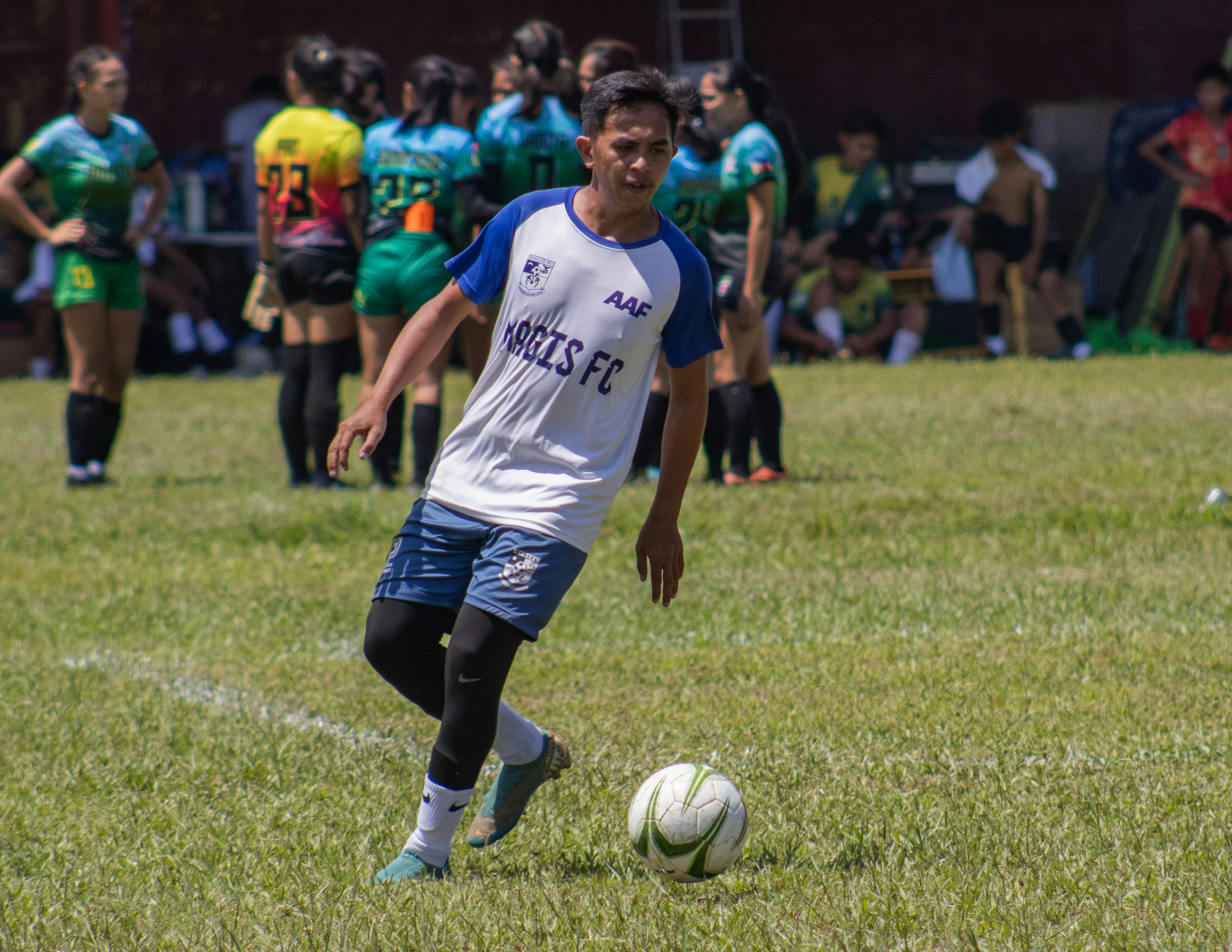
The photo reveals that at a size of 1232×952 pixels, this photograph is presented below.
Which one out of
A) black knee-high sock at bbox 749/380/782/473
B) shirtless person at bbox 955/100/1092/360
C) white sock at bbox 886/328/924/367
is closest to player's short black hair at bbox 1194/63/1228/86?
shirtless person at bbox 955/100/1092/360

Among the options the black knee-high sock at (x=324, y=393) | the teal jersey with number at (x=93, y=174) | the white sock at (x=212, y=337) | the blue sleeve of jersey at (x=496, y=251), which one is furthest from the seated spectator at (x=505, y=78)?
the white sock at (x=212, y=337)

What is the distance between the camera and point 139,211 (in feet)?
49.5

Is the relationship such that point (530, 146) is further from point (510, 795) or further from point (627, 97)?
point (510, 795)

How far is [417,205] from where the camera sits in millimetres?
7793

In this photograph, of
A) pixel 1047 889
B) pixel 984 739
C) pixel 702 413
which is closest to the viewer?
pixel 1047 889

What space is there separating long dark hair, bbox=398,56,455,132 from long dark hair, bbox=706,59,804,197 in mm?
1384

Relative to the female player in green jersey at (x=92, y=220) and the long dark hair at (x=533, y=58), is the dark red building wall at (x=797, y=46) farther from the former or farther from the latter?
the long dark hair at (x=533, y=58)

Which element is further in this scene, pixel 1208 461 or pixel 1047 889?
pixel 1208 461

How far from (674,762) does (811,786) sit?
40 centimetres

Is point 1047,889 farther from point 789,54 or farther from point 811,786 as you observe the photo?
point 789,54

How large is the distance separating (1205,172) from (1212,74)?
0.92m

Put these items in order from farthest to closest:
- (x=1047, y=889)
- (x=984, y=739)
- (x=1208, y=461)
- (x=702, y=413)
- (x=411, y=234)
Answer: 1. (x=1208, y=461)
2. (x=411, y=234)
3. (x=984, y=739)
4. (x=702, y=413)
5. (x=1047, y=889)

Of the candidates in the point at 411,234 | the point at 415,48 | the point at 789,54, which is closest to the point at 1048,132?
the point at 789,54

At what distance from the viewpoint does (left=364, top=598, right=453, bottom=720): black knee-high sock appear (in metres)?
3.31
